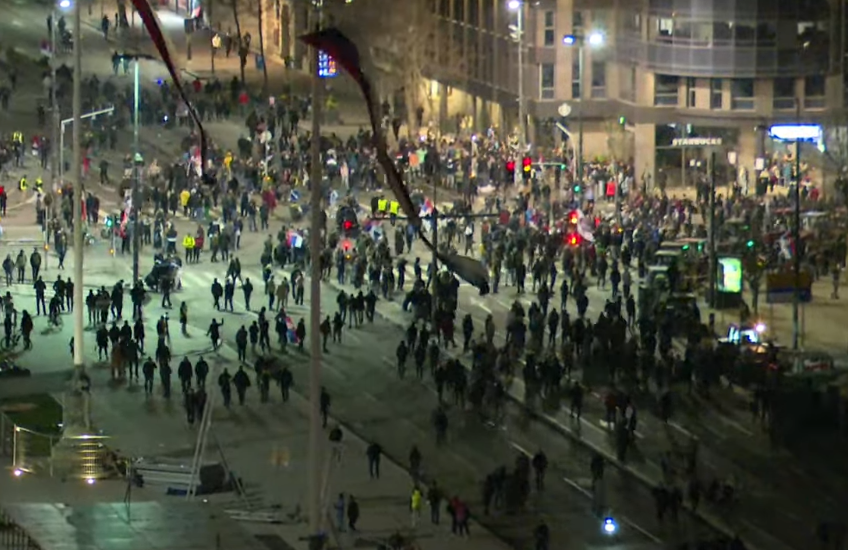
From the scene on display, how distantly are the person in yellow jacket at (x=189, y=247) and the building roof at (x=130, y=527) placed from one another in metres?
29.8

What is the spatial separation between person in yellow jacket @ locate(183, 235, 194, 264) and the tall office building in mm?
22629

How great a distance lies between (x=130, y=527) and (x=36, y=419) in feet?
38.9

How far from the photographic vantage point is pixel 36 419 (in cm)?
5772

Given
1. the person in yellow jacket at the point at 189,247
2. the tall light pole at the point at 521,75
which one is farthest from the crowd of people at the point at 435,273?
the tall light pole at the point at 521,75

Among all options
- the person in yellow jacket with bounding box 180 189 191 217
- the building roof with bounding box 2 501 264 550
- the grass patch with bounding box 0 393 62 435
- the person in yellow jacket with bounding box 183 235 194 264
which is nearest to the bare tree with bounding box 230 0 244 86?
the person in yellow jacket with bounding box 180 189 191 217

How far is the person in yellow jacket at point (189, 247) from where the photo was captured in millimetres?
78188

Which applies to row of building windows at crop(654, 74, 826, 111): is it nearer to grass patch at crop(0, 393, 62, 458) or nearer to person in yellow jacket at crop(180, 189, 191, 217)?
person in yellow jacket at crop(180, 189, 191, 217)

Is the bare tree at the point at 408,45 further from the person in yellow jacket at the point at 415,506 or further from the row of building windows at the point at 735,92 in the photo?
the person in yellow jacket at the point at 415,506

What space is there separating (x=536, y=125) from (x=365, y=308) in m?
31.0

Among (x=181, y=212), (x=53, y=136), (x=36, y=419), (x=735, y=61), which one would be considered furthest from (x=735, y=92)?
(x=36, y=419)

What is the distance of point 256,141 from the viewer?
91.7 m

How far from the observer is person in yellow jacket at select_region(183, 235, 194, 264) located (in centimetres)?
7819

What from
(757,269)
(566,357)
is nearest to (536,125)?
(757,269)

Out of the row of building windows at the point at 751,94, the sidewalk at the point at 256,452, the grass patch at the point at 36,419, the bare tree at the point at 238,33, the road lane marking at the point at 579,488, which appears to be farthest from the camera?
the bare tree at the point at 238,33
